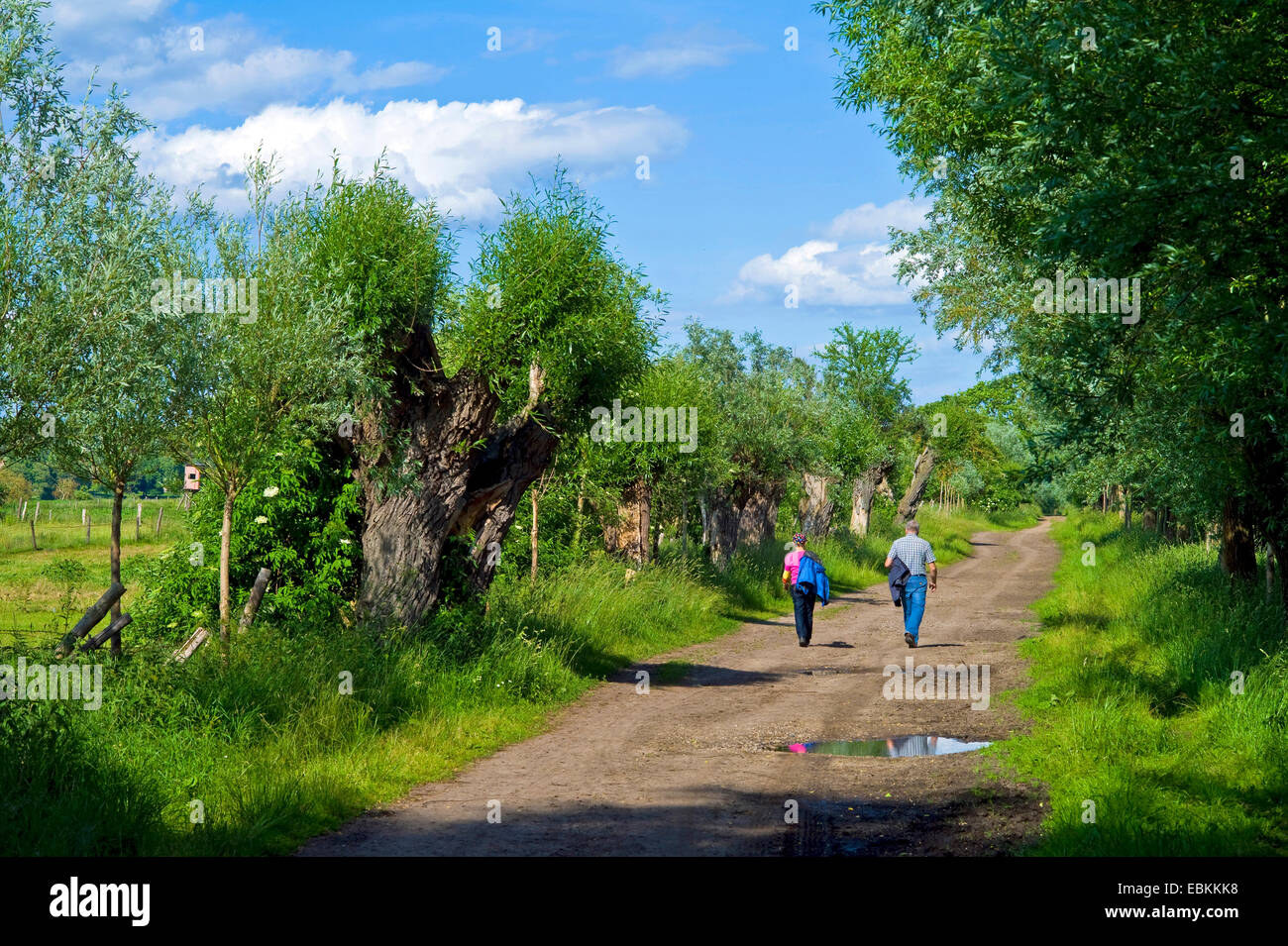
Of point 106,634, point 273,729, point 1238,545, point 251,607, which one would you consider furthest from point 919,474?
point 106,634

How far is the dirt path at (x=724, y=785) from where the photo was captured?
722 cm

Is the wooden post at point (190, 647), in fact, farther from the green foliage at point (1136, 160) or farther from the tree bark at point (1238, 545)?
the tree bark at point (1238, 545)

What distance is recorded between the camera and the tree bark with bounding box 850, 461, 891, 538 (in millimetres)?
43688

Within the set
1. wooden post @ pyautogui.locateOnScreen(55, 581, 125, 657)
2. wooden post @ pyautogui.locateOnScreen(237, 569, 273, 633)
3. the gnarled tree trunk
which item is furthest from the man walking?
wooden post @ pyautogui.locateOnScreen(55, 581, 125, 657)

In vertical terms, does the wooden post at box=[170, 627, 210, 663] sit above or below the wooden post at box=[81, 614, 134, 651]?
below

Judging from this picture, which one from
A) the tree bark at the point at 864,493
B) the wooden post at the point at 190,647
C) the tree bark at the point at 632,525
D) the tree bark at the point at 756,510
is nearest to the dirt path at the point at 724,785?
the wooden post at the point at 190,647

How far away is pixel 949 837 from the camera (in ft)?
24.1

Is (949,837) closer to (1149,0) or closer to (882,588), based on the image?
(1149,0)

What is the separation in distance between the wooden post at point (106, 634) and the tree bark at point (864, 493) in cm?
3613

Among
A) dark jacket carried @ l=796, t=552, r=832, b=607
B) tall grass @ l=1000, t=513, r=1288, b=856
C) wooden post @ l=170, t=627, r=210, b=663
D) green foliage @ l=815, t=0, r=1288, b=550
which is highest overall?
green foliage @ l=815, t=0, r=1288, b=550

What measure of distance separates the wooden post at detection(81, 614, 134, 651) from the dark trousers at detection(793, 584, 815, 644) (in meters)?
11.2

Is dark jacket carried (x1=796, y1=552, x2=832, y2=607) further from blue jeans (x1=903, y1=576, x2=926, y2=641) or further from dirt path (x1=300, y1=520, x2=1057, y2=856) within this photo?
dirt path (x1=300, y1=520, x2=1057, y2=856)

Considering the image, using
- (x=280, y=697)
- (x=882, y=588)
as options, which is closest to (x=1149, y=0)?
(x=280, y=697)

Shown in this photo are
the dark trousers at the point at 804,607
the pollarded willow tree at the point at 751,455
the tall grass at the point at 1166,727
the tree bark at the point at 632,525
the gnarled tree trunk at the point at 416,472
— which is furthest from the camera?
the pollarded willow tree at the point at 751,455
